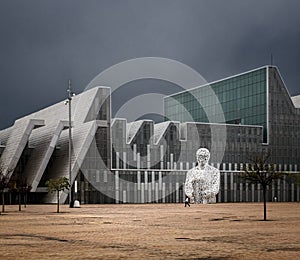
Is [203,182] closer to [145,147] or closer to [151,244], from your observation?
[145,147]

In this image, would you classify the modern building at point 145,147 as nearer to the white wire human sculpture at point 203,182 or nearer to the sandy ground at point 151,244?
the white wire human sculpture at point 203,182

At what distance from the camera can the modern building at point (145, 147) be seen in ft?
331

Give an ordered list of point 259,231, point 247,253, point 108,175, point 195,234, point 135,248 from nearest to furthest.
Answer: point 247,253 → point 135,248 → point 195,234 → point 259,231 → point 108,175

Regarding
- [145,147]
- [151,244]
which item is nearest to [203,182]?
[145,147]

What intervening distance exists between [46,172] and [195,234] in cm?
8323

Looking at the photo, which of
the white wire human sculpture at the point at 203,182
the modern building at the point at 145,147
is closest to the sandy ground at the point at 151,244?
the white wire human sculpture at the point at 203,182

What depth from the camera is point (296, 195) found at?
123 metres

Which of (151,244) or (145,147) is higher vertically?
(145,147)

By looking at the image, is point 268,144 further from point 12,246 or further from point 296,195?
point 12,246

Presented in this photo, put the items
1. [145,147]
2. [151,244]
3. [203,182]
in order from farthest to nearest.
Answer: [145,147] → [203,182] → [151,244]

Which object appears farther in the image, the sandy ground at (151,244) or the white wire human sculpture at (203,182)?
the white wire human sculpture at (203,182)

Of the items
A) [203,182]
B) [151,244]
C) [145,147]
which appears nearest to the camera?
[151,244]

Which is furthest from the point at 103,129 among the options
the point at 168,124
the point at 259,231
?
the point at 259,231

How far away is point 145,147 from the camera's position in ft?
354
